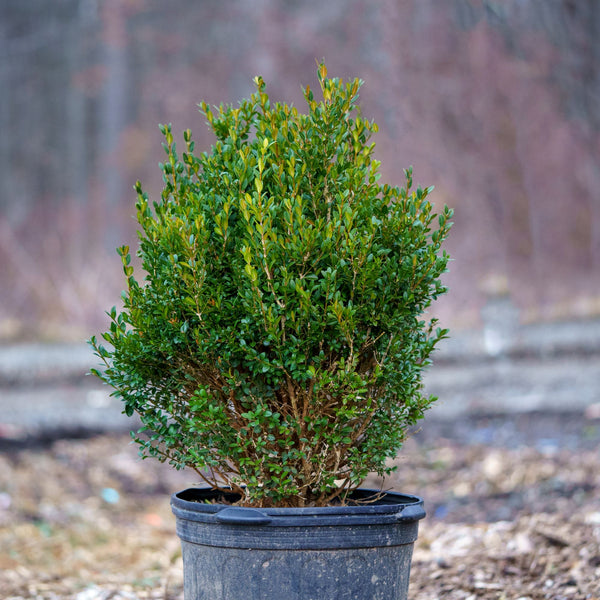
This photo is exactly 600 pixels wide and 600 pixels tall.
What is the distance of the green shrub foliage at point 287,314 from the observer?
7.35 feet

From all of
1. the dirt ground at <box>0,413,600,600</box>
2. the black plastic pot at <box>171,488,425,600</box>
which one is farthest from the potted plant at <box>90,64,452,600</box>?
the dirt ground at <box>0,413,600,600</box>

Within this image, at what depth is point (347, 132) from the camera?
2.46 m

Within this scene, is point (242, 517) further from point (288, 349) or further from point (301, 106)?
point (301, 106)

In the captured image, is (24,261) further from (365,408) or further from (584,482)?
(365,408)

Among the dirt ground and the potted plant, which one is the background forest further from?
the potted plant

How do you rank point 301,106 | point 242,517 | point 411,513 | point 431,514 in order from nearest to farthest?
1. point 242,517
2. point 411,513
3. point 431,514
4. point 301,106

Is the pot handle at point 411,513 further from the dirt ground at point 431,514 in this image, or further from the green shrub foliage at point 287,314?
the dirt ground at point 431,514

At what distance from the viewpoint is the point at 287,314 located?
2.24 metres

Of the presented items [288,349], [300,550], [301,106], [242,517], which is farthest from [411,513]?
[301,106]

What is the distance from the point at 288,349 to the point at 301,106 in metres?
9.96

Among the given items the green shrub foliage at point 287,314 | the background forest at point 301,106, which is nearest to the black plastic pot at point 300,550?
the green shrub foliage at point 287,314

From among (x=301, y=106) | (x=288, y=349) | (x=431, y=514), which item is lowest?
(x=431, y=514)

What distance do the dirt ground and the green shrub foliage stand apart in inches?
52.0

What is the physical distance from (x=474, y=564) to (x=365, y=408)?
1658 mm
